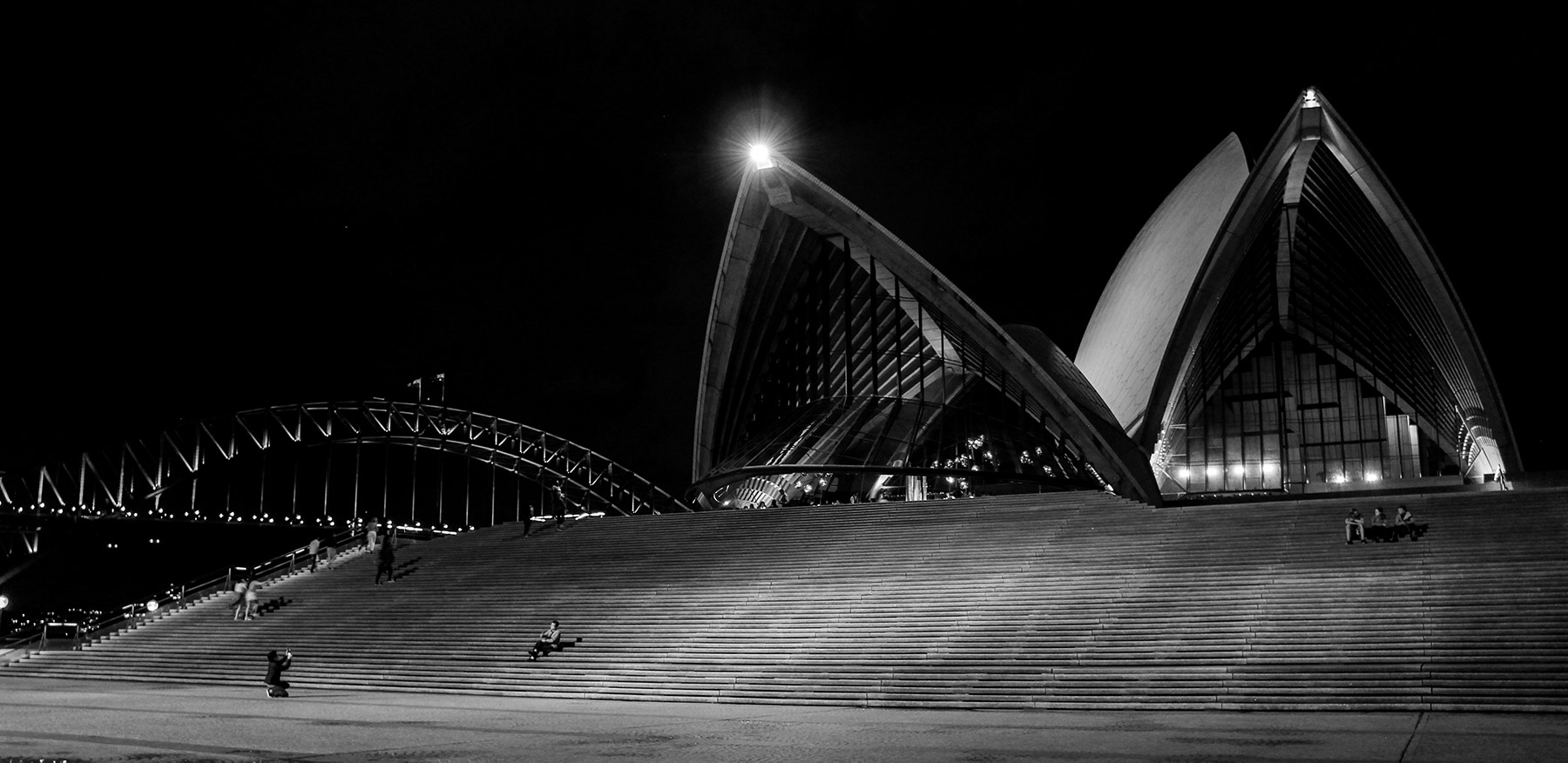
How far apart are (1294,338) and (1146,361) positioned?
40.3ft

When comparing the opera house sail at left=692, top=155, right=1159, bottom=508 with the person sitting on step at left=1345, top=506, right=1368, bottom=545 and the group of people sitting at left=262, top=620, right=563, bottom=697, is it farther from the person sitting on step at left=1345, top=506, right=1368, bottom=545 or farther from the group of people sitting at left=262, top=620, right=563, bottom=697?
the group of people sitting at left=262, top=620, right=563, bottom=697

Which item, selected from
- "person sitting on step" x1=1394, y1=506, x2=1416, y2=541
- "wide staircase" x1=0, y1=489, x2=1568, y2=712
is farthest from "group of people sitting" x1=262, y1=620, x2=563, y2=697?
"person sitting on step" x1=1394, y1=506, x2=1416, y2=541

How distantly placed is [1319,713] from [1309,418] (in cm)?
3515

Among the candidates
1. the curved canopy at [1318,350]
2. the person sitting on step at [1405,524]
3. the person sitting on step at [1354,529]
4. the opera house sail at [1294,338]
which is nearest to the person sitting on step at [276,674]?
the person sitting on step at [1354,529]

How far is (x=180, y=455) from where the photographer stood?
44.5 meters

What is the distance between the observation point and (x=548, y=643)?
19.6 m

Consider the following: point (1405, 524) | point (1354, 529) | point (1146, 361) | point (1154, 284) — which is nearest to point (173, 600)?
point (1354, 529)

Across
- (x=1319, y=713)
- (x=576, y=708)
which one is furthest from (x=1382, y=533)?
(x=576, y=708)

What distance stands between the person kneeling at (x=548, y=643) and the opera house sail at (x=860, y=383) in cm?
1409

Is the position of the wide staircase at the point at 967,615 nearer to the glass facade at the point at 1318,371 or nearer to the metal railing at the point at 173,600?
the metal railing at the point at 173,600

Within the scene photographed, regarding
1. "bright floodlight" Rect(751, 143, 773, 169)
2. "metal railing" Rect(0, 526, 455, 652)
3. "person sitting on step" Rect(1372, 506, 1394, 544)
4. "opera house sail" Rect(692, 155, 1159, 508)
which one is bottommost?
"metal railing" Rect(0, 526, 455, 652)

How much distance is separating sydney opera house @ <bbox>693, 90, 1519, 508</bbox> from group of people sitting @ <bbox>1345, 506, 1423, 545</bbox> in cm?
647

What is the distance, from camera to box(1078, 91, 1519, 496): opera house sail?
1262 inches

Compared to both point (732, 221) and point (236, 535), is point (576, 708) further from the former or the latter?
point (236, 535)
